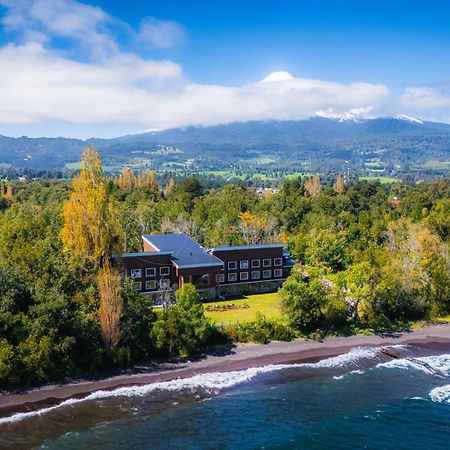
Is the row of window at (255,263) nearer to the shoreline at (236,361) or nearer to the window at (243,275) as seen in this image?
the window at (243,275)

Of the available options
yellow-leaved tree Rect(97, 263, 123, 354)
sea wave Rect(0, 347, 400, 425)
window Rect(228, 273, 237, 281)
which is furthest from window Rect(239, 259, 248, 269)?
yellow-leaved tree Rect(97, 263, 123, 354)

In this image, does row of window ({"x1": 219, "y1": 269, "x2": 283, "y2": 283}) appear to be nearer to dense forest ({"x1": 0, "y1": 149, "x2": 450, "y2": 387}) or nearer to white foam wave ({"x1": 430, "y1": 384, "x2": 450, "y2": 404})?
dense forest ({"x1": 0, "y1": 149, "x2": 450, "y2": 387})

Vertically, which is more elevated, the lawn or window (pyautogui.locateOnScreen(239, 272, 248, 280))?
window (pyautogui.locateOnScreen(239, 272, 248, 280))

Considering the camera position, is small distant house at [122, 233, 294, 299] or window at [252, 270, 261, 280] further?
window at [252, 270, 261, 280]

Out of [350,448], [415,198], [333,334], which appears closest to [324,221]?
[415,198]

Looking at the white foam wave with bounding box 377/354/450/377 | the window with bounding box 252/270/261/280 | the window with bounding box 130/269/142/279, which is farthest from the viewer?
the window with bounding box 252/270/261/280

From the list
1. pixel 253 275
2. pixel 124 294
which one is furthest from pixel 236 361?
pixel 253 275

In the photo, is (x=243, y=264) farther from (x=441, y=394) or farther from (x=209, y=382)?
(x=441, y=394)

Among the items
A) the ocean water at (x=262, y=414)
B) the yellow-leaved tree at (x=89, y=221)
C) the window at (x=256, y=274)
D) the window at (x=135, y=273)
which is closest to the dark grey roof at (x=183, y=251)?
the window at (x=135, y=273)
